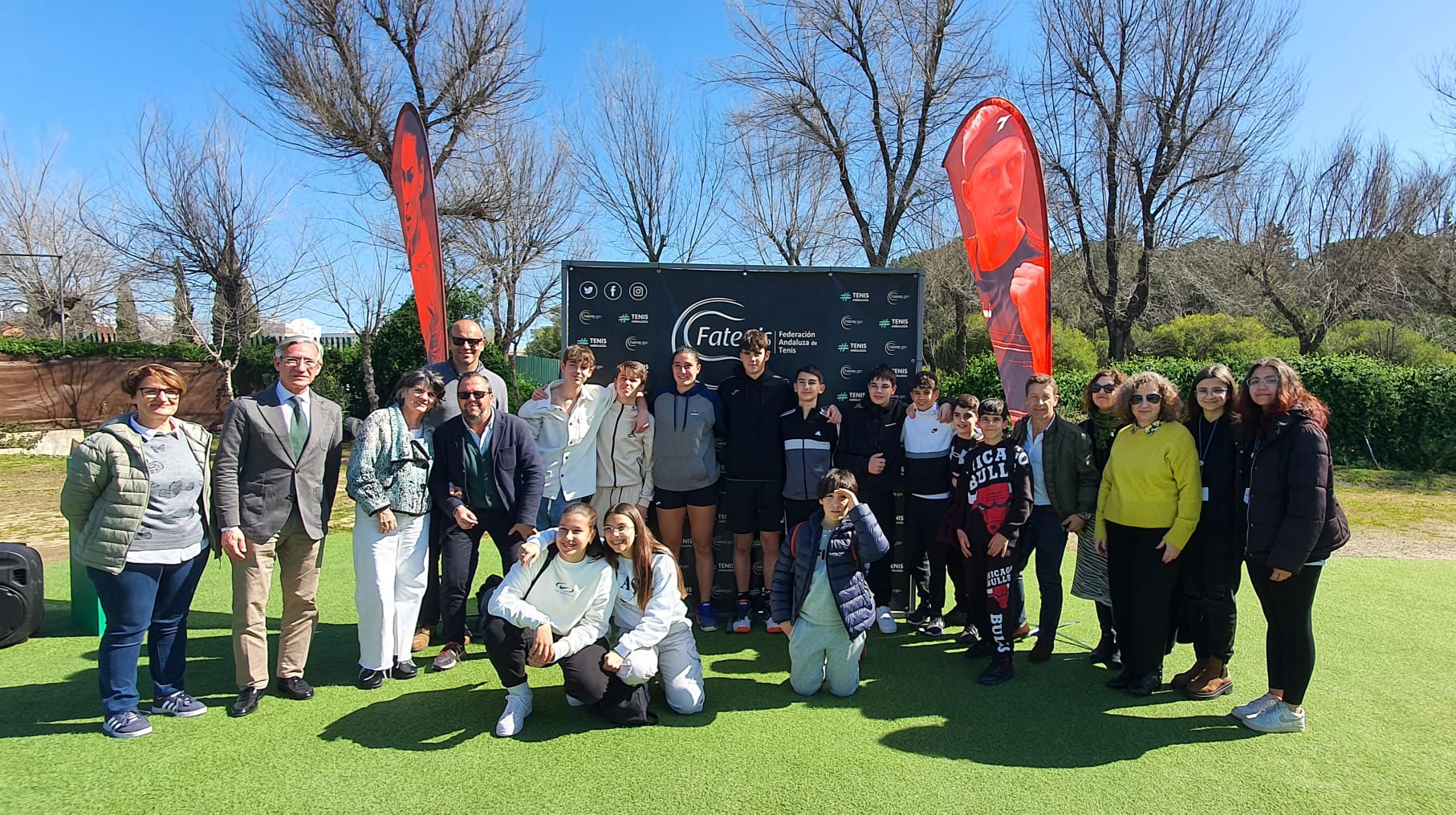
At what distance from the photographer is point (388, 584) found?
3.76 meters

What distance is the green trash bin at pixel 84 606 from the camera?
14.7 feet

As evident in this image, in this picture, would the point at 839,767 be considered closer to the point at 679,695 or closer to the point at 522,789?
the point at 679,695

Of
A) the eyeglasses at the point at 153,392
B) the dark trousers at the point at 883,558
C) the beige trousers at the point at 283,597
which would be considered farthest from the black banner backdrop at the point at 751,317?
the eyeglasses at the point at 153,392

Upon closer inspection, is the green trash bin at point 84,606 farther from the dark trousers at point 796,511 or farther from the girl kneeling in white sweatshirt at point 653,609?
the dark trousers at point 796,511

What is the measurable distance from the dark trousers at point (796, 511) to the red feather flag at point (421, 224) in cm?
246

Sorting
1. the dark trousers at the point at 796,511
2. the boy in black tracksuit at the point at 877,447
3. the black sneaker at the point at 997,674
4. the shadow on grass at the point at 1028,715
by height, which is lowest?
the shadow on grass at the point at 1028,715

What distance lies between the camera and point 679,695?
3.40 m

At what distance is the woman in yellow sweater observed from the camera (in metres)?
3.47

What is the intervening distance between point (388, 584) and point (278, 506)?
0.62 meters

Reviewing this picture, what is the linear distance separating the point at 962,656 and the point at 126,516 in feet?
12.9

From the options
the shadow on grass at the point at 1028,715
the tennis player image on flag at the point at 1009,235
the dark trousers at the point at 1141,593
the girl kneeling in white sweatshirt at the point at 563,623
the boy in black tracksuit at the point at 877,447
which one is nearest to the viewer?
the shadow on grass at the point at 1028,715

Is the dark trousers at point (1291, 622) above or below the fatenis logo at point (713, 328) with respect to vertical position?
below

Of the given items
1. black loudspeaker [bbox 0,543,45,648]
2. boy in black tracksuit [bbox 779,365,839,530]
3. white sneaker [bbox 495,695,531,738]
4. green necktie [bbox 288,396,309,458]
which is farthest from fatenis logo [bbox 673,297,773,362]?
black loudspeaker [bbox 0,543,45,648]

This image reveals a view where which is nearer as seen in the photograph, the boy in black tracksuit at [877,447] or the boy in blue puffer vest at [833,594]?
the boy in blue puffer vest at [833,594]
